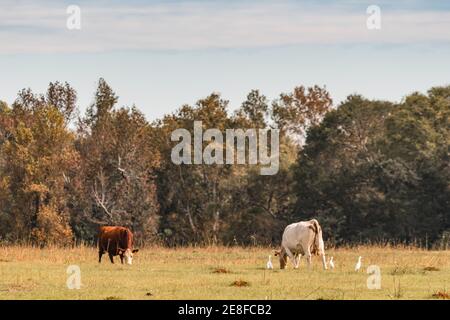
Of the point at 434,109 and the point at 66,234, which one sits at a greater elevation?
the point at 434,109

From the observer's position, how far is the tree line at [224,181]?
185ft

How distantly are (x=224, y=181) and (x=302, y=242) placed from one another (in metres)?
32.9

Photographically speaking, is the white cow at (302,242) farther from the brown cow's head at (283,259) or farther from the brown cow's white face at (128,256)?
the brown cow's white face at (128,256)

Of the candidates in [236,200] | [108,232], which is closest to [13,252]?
[108,232]

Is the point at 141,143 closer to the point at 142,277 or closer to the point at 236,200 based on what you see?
the point at 236,200

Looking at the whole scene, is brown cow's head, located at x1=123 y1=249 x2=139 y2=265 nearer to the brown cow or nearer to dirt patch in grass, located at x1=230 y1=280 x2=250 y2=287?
the brown cow

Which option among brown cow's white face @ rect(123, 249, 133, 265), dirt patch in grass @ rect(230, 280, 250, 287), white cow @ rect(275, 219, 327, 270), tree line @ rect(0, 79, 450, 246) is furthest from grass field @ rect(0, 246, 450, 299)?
tree line @ rect(0, 79, 450, 246)

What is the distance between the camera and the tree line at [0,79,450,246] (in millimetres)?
56250

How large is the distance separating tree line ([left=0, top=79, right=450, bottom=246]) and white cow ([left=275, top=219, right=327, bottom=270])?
22.6m

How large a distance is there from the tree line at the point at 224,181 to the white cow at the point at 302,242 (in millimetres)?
22593
